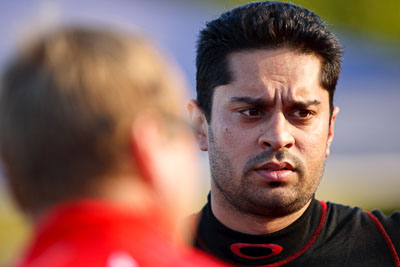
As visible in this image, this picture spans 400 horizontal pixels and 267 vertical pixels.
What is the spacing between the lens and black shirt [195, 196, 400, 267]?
7.31ft

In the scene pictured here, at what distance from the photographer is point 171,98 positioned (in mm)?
1136

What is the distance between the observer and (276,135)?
86.5 inches

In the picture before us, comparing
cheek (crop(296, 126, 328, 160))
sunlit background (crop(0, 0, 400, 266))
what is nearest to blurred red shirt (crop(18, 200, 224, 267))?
cheek (crop(296, 126, 328, 160))

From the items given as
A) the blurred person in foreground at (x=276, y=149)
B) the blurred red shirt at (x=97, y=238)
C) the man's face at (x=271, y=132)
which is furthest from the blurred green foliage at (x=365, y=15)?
the blurred red shirt at (x=97, y=238)

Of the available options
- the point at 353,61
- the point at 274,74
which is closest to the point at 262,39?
the point at 274,74

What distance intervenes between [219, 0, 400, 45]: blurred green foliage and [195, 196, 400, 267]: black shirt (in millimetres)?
11963

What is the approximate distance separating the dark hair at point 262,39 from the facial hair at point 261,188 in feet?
0.92

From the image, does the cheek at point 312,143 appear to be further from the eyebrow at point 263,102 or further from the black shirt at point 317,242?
the black shirt at point 317,242

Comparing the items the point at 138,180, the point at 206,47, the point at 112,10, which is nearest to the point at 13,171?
the point at 138,180

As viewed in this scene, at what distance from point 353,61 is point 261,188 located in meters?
13.7

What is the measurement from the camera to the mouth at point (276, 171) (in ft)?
7.23

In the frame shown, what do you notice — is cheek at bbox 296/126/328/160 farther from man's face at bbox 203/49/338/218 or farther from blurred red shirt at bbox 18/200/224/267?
blurred red shirt at bbox 18/200/224/267

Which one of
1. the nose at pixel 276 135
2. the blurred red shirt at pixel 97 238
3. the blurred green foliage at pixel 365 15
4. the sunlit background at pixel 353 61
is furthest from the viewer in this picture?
the blurred green foliage at pixel 365 15

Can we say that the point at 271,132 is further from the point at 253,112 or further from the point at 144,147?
the point at 144,147
